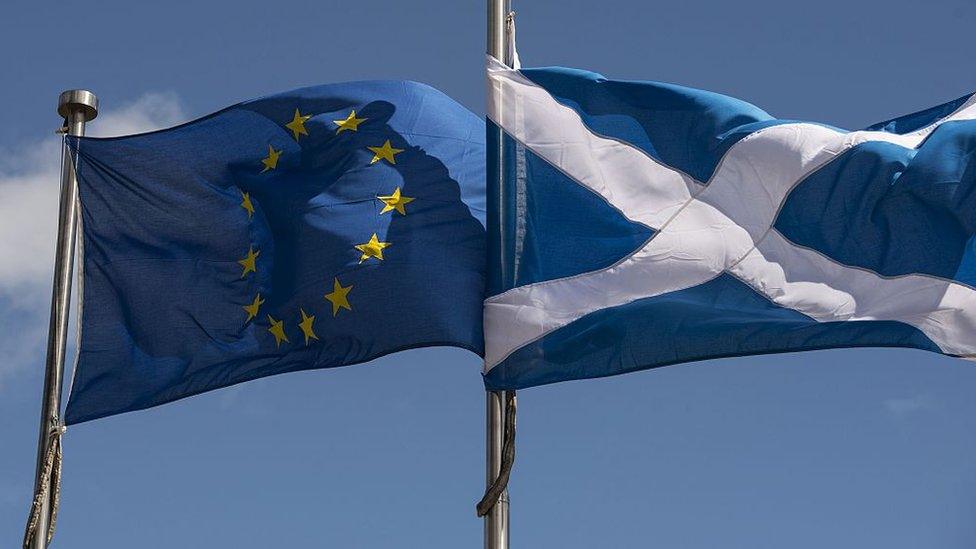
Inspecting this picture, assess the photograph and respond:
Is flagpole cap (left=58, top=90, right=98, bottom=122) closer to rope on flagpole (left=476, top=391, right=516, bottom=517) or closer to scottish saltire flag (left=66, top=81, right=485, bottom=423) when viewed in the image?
scottish saltire flag (left=66, top=81, right=485, bottom=423)

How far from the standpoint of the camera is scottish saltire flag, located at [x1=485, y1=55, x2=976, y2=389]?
14.9m

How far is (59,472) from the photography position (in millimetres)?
15086

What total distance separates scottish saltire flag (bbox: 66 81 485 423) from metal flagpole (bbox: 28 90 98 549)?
A: 0.92ft

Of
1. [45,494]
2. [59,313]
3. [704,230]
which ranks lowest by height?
[45,494]

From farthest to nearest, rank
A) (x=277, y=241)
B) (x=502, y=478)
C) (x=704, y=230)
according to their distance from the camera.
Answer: (x=277, y=241) → (x=704, y=230) → (x=502, y=478)

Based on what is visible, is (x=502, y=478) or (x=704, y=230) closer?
(x=502, y=478)

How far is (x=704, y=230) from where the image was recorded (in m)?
15.5

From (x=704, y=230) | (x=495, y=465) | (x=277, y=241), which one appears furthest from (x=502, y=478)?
(x=277, y=241)

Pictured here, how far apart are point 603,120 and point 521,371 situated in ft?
7.64

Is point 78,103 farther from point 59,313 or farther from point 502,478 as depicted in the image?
point 502,478

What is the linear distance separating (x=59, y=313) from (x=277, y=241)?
189 cm

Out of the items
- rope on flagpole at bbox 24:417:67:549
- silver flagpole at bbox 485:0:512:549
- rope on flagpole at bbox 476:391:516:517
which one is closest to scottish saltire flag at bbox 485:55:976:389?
silver flagpole at bbox 485:0:512:549

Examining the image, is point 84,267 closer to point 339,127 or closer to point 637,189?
point 339,127

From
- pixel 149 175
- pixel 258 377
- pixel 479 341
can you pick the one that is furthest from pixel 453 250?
pixel 149 175
